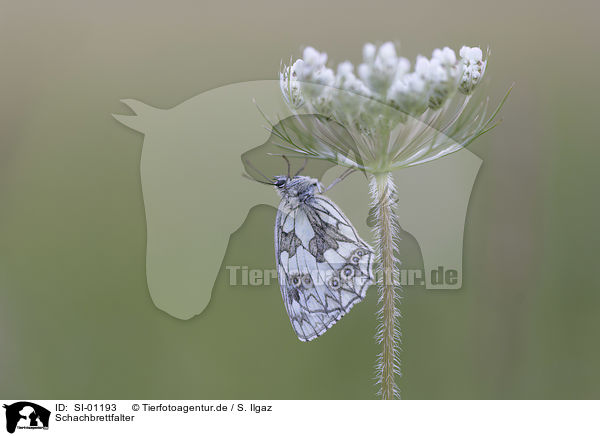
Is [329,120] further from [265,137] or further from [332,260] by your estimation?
[265,137]

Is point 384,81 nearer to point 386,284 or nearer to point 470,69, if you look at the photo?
point 470,69

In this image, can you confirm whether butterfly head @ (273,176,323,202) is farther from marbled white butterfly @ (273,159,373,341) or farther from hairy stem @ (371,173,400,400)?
hairy stem @ (371,173,400,400)

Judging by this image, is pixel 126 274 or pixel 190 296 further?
pixel 126 274
